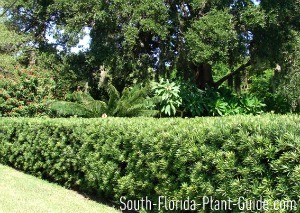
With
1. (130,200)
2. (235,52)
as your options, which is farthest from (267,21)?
(130,200)

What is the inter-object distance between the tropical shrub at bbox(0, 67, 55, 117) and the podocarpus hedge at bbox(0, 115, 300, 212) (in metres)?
6.18

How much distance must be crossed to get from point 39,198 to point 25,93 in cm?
835

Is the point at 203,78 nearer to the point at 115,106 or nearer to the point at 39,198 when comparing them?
the point at 115,106

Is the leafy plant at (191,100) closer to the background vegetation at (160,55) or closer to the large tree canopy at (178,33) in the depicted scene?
the background vegetation at (160,55)

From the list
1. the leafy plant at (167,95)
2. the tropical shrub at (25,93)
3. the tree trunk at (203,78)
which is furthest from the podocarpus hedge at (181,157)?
the tree trunk at (203,78)

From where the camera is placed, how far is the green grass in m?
5.64

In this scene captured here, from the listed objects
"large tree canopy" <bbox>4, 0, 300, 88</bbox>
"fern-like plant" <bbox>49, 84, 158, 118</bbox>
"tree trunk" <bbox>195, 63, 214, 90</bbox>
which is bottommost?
"fern-like plant" <bbox>49, 84, 158, 118</bbox>

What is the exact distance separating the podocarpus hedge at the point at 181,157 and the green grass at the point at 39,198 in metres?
0.31

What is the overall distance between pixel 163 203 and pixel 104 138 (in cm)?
173

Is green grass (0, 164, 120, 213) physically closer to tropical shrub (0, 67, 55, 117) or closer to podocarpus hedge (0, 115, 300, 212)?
podocarpus hedge (0, 115, 300, 212)

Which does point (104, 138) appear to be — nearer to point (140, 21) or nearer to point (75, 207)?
point (75, 207)

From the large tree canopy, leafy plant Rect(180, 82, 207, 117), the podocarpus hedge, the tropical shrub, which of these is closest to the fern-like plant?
the tropical shrub

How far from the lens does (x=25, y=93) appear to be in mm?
13844

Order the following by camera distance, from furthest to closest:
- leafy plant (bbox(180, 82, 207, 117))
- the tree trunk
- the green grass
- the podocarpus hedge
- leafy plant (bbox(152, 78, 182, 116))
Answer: the tree trunk, leafy plant (bbox(180, 82, 207, 117)), leafy plant (bbox(152, 78, 182, 116)), the green grass, the podocarpus hedge
